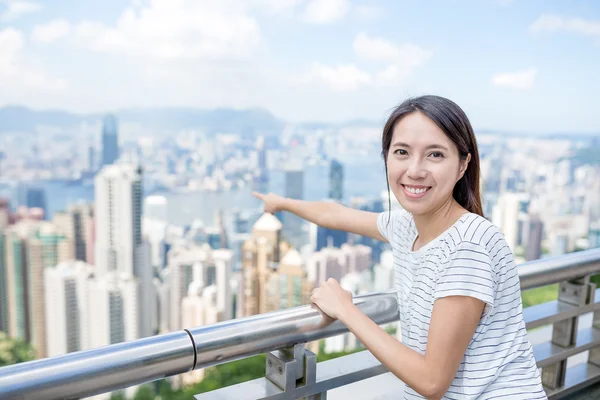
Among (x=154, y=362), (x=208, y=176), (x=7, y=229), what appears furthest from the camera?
(x=208, y=176)

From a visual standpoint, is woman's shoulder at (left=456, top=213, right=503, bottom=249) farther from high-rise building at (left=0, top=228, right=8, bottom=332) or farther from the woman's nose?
high-rise building at (left=0, top=228, right=8, bottom=332)

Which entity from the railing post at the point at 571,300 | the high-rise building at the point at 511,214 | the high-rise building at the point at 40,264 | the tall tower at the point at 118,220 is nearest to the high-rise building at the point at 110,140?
the tall tower at the point at 118,220

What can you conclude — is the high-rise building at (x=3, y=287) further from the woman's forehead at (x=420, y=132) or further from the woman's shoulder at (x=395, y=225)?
the woman's forehead at (x=420, y=132)

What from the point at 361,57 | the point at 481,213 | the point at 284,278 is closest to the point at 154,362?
the point at 481,213

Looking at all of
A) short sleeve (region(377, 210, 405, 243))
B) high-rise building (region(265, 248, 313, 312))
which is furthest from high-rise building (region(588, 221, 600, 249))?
short sleeve (region(377, 210, 405, 243))

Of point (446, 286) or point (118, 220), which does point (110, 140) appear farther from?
point (446, 286)

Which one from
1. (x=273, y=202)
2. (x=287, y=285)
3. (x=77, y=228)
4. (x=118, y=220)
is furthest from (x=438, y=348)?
(x=77, y=228)

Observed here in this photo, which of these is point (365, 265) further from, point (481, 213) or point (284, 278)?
point (481, 213)
